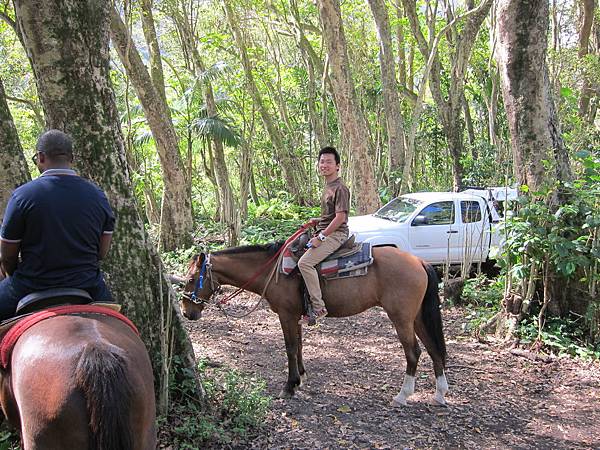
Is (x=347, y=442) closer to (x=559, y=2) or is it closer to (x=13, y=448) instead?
(x=13, y=448)

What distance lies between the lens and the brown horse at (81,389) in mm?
2391

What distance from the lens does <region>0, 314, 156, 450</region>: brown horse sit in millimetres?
2391

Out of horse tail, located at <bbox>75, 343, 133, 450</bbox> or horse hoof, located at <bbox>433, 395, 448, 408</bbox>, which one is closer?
horse tail, located at <bbox>75, 343, 133, 450</bbox>

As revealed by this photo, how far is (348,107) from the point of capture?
12.6 m

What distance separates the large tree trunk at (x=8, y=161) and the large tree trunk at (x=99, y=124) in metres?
0.81

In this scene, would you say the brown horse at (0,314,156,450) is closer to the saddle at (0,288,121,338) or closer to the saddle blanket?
the saddle at (0,288,121,338)

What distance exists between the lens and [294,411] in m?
5.26

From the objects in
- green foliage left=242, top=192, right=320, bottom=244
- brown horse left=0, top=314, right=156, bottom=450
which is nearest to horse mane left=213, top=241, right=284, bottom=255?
brown horse left=0, top=314, right=156, bottom=450

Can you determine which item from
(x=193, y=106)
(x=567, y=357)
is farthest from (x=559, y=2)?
(x=567, y=357)

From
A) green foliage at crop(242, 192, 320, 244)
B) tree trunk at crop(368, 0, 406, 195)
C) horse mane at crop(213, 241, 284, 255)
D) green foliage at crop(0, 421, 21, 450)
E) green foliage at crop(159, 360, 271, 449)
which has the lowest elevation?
green foliage at crop(159, 360, 271, 449)

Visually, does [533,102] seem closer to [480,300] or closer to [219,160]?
[480,300]

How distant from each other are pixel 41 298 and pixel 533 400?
5.17m

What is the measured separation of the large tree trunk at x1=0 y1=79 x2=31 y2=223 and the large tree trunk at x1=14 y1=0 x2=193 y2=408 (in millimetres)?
806

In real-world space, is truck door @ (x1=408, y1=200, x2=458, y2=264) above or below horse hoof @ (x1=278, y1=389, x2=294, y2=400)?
above
